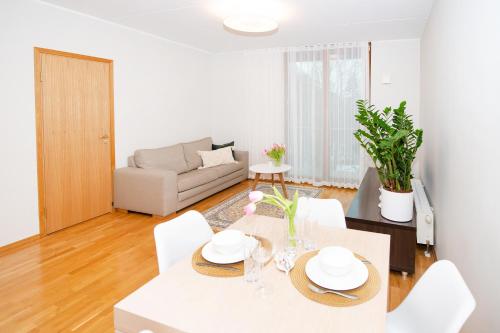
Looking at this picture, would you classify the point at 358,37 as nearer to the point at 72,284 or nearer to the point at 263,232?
the point at 263,232

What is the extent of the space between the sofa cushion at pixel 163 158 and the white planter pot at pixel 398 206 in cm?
316

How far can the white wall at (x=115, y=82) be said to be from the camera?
3236mm

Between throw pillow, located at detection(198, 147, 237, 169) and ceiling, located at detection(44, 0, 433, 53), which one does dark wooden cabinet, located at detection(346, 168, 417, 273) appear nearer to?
ceiling, located at detection(44, 0, 433, 53)

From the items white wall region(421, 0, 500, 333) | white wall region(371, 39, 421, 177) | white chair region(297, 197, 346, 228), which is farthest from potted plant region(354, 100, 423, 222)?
white wall region(371, 39, 421, 177)

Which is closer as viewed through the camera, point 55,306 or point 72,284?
point 55,306

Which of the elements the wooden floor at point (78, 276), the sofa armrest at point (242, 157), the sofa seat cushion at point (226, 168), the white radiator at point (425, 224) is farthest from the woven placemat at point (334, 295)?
the sofa armrest at point (242, 157)

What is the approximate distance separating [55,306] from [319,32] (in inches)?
176

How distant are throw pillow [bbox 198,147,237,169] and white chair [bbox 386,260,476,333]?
4.31 m

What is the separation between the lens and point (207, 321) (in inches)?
41.6

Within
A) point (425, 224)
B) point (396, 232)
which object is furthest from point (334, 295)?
point (425, 224)

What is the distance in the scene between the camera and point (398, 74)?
5223 millimetres

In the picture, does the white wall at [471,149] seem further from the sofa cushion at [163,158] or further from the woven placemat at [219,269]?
the sofa cushion at [163,158]

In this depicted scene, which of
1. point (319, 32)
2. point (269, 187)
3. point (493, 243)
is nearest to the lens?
point (493, 243)

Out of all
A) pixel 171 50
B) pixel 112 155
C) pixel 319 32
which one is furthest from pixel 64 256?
pixel 319 32
